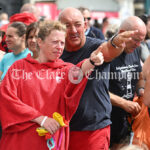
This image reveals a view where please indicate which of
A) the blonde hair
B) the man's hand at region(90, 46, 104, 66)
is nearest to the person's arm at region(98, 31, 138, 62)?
the man's hand at region(90, 46, 104, 66)

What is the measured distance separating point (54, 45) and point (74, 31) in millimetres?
661

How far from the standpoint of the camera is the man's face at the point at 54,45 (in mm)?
3598

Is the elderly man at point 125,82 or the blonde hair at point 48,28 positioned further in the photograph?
the elderly man at point 125,82

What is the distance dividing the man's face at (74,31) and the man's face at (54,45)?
0.52m

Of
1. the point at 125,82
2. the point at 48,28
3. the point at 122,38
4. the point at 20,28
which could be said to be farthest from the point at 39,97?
the point at 20,28

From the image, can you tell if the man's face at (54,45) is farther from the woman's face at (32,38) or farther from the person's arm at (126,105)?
the person's arm at (126,105)

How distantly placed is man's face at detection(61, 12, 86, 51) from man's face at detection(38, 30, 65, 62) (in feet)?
1.72

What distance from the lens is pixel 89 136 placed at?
395cm

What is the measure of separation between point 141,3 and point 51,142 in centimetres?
3087

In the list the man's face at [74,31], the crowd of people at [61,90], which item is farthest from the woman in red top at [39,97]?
the man's face at [74,31]

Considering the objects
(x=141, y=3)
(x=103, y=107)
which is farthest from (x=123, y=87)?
(x=141, y=3)

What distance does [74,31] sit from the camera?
4199 millimetres

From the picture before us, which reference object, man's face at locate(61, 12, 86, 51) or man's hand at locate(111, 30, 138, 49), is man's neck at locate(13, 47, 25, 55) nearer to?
man's face at locate(61, 12, 86, 51)

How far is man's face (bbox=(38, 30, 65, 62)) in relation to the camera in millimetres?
3598
